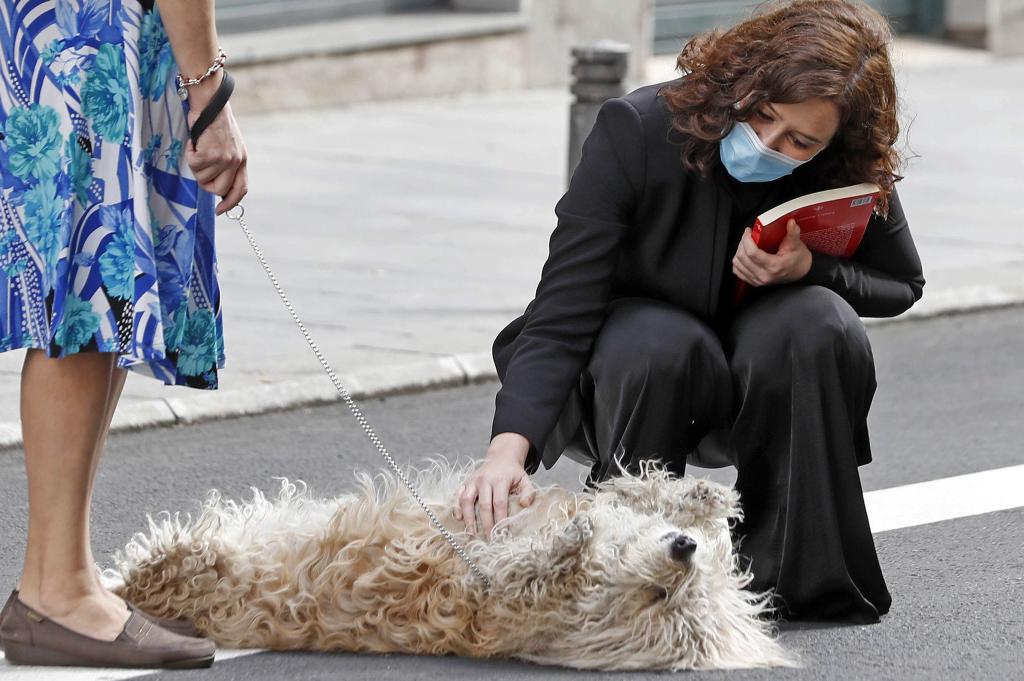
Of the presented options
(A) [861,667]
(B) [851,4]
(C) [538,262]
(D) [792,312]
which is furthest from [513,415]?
(C) [538,262]

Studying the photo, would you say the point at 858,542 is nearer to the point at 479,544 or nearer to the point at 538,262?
the point at 479,544

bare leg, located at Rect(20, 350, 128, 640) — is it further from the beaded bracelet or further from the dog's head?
the dog's head

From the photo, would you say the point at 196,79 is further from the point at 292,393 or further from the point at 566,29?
the point at 566,29

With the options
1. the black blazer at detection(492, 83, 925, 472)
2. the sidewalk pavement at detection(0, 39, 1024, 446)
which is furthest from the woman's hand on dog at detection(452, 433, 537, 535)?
the sidewalk pavement at detection(0, 39, 1024, 446)

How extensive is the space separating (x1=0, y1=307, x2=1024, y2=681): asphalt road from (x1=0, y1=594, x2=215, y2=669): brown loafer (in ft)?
0.16

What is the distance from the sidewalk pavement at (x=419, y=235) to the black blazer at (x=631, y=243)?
86 centimetres

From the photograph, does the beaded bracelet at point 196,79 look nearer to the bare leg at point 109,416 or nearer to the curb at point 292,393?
the bare leg at point 109,416

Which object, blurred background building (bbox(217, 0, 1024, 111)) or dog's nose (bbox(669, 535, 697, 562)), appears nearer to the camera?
dog's nose (bbox(669, 535, 697, 562))

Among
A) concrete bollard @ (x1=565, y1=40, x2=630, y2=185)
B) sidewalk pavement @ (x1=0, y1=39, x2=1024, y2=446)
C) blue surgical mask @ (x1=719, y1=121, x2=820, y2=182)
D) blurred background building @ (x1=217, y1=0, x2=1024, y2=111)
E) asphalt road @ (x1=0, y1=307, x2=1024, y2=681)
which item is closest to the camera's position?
asphalt road @ (x1=0, y1=307, x2=1024, y2=681)

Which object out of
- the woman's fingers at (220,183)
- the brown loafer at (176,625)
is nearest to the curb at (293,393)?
the brown loafer at (176,625)

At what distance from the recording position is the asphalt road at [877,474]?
11.6ft

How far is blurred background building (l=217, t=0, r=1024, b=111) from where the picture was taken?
486 inches

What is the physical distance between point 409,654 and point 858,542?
40.7 inches

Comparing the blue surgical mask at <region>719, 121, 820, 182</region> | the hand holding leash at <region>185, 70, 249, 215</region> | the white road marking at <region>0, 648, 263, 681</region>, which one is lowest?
the white road marking at <region>0, 648, 263, 681</region>
